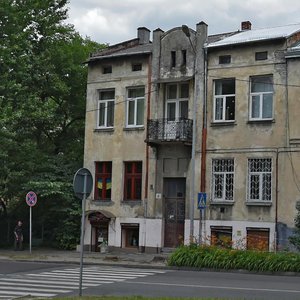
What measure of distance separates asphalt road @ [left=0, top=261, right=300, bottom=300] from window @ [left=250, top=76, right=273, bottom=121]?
9.61 meters

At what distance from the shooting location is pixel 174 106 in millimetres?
32594

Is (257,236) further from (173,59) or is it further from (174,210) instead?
(173,59)

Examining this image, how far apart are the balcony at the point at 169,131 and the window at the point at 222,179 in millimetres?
1733

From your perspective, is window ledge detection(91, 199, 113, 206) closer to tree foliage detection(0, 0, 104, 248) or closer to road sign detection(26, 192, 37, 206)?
tree foliage detection(0, 0, 104, 248)

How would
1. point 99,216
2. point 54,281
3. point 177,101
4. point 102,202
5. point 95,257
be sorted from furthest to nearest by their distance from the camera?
point 102,202 → point 99,216 → point 177,101 → point 95,257 → point 54,281

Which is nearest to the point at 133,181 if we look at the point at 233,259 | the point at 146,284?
the point at 233,259

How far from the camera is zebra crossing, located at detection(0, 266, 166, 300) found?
15812 mm

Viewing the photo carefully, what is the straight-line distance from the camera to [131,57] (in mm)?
33688

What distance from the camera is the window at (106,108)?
3441 centimetres

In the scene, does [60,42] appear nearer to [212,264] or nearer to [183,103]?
[183,103]

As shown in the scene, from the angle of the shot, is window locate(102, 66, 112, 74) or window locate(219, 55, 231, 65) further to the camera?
window locate(102, 66, 112, 74)

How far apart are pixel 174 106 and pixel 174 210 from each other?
16.6ft

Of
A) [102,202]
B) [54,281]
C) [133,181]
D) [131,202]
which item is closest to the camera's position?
[54,281]

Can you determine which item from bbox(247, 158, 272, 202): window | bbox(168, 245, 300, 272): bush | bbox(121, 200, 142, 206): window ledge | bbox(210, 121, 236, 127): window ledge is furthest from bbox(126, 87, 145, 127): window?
bbox(168, 245, 300, 272): bush
